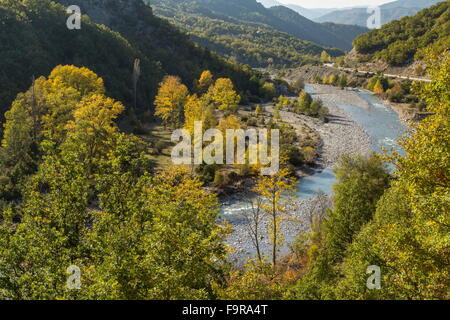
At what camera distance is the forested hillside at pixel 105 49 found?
63644 millimetres

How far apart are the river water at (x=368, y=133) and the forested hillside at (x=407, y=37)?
24.1 m

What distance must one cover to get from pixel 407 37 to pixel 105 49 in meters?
120

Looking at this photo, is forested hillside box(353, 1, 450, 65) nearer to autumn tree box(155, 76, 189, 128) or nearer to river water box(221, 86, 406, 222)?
river water box(221, 86, 406, 222)

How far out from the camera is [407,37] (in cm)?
14162

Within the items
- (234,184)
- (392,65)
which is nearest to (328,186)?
(234,184)

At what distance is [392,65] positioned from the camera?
5340 inches

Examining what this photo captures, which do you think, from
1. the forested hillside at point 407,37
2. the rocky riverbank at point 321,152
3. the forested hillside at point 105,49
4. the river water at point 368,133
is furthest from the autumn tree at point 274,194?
the forested hillside at point 407,37

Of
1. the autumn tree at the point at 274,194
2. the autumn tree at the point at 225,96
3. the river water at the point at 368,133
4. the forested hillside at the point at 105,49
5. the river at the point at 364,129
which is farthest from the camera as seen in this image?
the autumn tree at the point at 225,96

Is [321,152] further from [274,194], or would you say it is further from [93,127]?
[93,127]

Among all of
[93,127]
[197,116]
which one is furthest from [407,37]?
[93,127]

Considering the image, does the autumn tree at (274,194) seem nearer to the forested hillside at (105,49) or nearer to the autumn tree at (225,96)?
the autumn tree at (225,96)

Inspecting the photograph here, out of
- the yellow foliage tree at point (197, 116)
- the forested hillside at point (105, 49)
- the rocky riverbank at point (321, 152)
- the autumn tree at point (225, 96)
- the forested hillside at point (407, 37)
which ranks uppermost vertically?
the forested hillside at point (407, 37)
